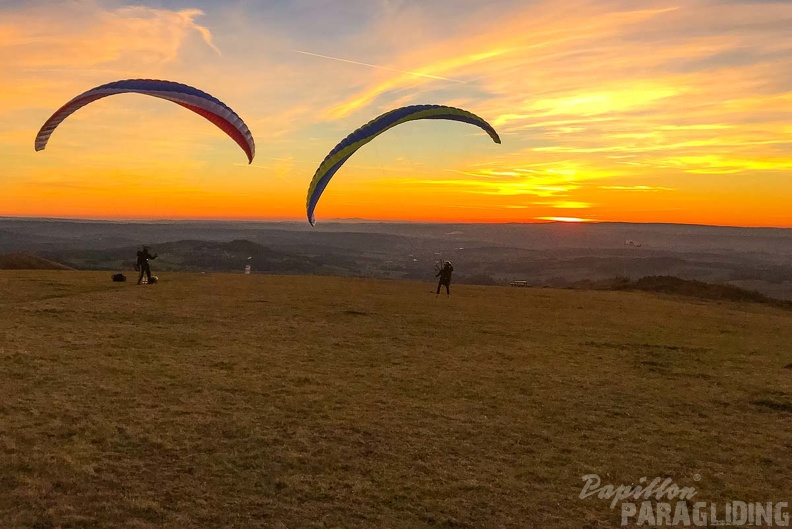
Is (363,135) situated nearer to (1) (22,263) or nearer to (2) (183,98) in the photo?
(2) (183,98)

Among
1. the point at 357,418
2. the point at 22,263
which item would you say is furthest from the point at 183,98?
the point at 22,263

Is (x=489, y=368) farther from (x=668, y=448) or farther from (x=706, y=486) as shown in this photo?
(x=706, y=486)

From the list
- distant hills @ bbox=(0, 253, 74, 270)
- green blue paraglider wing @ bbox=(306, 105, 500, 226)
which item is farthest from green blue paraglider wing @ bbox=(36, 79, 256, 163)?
distant hills @ bbox=(0, 253, 74, 270)

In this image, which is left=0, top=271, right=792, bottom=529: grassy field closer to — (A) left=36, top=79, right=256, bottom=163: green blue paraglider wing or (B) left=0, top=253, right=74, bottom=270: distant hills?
(A) left=36, top=79, right=256, bottom=163: green blue paraglider wing

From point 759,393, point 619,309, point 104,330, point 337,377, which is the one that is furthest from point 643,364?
point 104,330

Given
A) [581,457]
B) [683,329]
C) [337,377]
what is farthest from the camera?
[683,329]

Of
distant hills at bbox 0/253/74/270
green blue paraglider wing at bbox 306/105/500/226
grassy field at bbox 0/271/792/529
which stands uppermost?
green blue paraglider wing at bbox 306/105/500/226

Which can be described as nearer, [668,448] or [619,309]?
[668,448]
